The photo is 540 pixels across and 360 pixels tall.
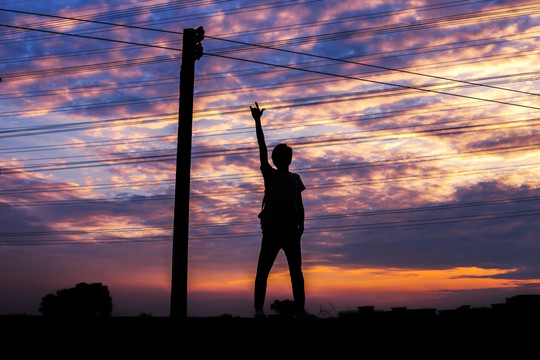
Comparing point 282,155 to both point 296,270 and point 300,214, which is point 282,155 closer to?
point 300,214

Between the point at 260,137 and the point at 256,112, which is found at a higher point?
the point at 256,112

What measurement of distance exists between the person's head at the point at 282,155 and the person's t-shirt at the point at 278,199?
11 cm

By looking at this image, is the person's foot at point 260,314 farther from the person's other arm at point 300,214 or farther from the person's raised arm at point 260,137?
the person's raised arm at point 260,137

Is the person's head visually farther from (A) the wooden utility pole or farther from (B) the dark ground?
(A) the wooden utility pole

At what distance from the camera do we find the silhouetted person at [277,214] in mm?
8727

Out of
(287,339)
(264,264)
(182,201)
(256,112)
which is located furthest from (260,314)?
(182,201)

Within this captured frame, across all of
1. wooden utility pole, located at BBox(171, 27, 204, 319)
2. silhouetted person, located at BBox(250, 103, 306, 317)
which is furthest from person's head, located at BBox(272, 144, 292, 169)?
wooden utility pole, located at BBox(171, 27, 204, 319)

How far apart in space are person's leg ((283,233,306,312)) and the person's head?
1046 millimetres

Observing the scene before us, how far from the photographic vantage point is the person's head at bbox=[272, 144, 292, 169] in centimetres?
878

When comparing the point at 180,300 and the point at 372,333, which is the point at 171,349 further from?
the point at 180,300

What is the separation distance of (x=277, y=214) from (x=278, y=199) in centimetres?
21

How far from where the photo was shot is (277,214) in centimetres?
874

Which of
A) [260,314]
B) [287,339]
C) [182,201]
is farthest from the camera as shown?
[182,201]

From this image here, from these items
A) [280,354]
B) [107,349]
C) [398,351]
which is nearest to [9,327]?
[107,349]
